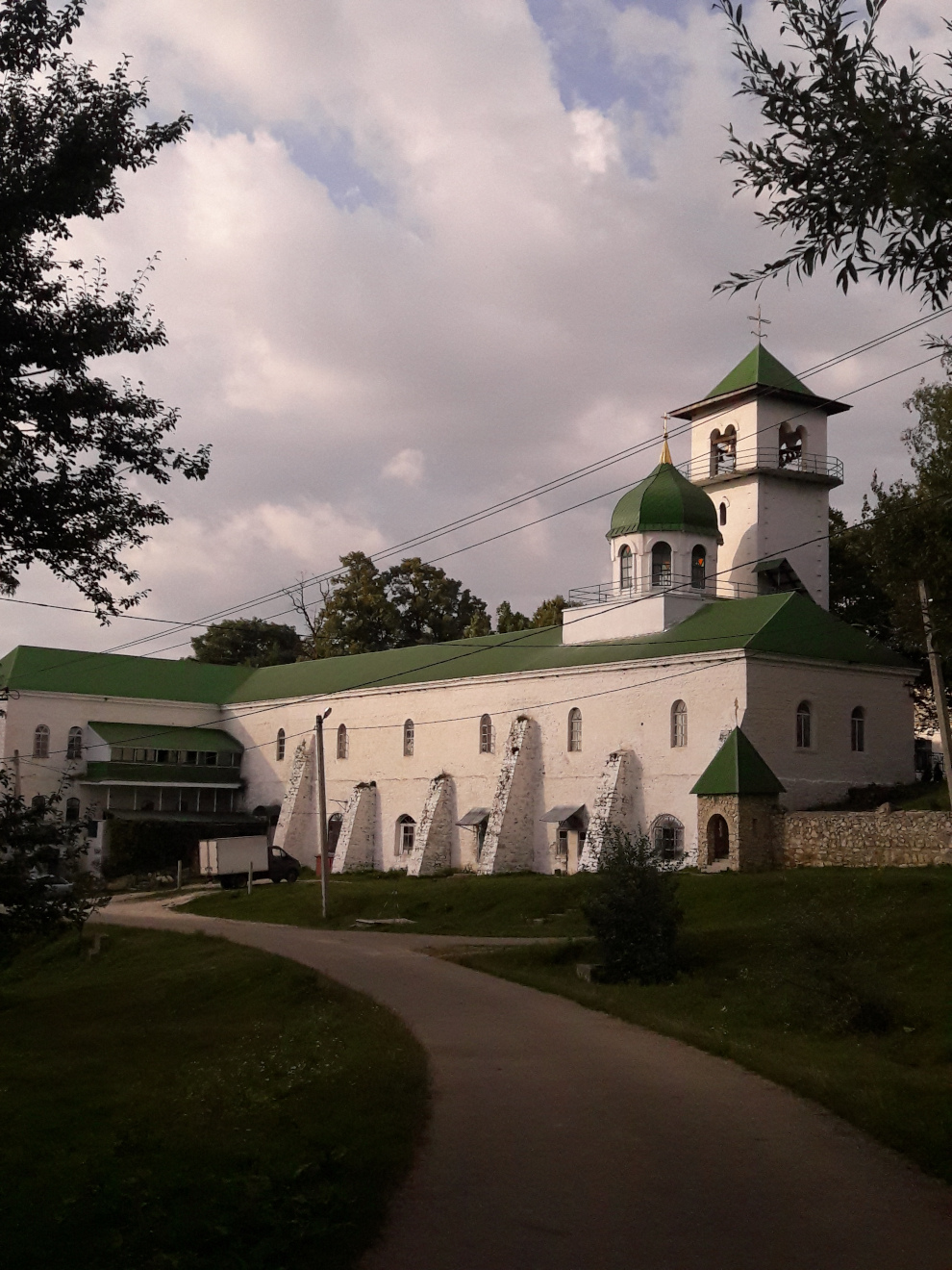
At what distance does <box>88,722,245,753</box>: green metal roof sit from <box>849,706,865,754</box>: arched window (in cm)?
3122

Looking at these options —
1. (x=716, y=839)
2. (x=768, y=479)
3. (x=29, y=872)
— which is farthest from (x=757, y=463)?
(x=29, y=872)

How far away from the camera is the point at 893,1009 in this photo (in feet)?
59.3

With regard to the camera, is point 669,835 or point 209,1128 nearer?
point 209,1128

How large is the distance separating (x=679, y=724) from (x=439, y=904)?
9.25 metres

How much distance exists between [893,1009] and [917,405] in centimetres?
2226

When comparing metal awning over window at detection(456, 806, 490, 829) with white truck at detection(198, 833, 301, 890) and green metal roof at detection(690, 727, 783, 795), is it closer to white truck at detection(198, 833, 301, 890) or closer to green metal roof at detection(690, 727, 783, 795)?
white truck at detection(198, 833, 301, 890)

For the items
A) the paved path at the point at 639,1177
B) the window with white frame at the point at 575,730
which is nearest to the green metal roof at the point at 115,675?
the window with white frame at the point at 575,730

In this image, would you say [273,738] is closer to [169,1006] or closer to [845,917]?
[169,1006]

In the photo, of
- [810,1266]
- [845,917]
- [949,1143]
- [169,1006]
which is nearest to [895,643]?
[845,917]

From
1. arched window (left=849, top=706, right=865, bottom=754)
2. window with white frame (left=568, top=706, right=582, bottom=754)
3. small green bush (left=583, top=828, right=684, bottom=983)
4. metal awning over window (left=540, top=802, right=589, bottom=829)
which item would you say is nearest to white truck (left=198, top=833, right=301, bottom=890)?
metal awning over window (left=540, top=802, right=589, bottom=829)

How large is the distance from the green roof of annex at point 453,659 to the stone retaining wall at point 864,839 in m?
5.73

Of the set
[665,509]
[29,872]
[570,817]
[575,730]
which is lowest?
[29,872]

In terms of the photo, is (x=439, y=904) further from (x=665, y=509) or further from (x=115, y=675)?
(x=115, y=675)

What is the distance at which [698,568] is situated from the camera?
43.3m
